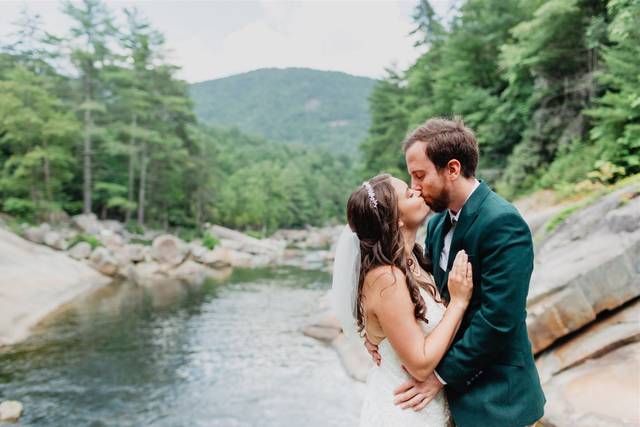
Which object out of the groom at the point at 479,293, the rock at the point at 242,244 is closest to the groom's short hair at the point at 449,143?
the groom at the point at 479,293

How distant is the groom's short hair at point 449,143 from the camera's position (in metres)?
2.14

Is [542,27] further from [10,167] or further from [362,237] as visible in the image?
[10,167]

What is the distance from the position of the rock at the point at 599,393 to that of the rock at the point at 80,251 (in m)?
23.0

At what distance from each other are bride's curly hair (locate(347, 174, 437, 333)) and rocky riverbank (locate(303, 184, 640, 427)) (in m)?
2.79

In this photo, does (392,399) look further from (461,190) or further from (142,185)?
(142,185)

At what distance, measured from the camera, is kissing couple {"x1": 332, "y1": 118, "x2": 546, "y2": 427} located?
1.96 metres

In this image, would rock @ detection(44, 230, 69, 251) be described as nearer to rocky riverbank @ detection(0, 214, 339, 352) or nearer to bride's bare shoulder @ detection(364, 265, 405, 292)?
rocky riverbank @ detection(0, 214, 339, 352)

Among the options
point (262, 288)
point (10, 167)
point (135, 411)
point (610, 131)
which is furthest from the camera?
point (10, 167)

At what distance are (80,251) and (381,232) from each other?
24.3 metres

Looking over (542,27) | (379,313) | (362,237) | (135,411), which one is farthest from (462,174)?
(542,27)

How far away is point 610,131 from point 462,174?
403 inches

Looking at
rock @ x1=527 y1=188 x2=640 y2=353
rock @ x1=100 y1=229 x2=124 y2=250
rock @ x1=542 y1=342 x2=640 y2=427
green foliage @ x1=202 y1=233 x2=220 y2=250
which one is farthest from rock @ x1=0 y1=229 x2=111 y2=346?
rock @ x1=542 y1=342 x2=640 y2=427

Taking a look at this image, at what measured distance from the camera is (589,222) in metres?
6.37

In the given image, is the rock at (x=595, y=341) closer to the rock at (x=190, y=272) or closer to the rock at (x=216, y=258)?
the rock at (x=190, y=272)
